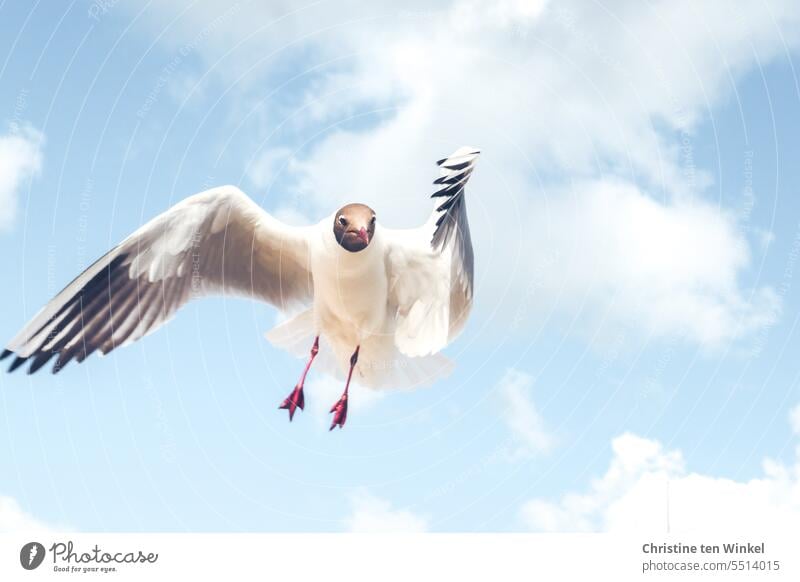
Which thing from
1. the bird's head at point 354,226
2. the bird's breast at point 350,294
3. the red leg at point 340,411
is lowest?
the red leg at point 340,411

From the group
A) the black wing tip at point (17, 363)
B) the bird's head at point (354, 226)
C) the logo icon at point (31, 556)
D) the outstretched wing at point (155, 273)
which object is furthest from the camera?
the outstretched wing at point (155, 273)

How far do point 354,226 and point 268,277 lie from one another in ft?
4.02

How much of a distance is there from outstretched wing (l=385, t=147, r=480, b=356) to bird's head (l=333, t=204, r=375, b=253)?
429 mm

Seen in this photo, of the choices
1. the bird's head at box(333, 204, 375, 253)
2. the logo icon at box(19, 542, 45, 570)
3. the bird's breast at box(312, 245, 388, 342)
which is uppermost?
the bird's head at box(333, 204, 375, 253)

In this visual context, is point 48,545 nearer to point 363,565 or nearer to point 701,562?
point 363,565

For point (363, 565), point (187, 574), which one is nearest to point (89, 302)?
point (187, 574)

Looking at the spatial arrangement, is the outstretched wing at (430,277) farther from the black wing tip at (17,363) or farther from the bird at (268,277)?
the black wing tip at (17,363)

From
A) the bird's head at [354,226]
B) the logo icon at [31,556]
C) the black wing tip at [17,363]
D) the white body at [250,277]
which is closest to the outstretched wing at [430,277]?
the white body at [250,277]

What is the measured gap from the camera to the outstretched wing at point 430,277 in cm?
902

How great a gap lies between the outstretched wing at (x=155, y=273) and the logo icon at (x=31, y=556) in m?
2.69

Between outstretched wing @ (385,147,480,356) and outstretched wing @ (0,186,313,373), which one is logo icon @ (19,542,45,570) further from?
outstretched wing @ (385,147,480,356)

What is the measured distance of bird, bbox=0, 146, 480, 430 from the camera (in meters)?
8.91

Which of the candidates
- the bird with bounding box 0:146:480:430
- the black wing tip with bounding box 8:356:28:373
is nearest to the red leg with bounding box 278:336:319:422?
the bird with bounding box 0:146:480:430

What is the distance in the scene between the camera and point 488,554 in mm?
6355
